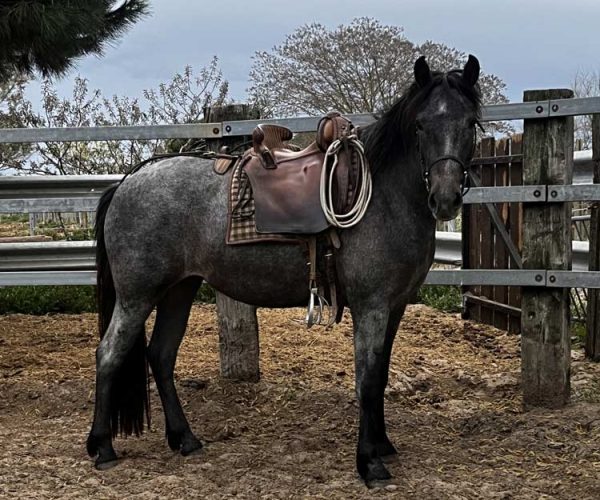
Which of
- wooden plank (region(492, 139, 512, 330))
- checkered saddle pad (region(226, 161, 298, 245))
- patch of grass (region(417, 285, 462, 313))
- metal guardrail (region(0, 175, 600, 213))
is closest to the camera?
checkered saddle pad (region(226, 161, 298, 245))

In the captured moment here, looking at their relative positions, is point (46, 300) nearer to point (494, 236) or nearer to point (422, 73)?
point (494, 236)

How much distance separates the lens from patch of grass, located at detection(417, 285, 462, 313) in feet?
24.5

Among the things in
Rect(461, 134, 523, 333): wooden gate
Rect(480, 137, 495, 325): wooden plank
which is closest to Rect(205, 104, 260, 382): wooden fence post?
Rect(461, 134, 523, 333): wooden gate

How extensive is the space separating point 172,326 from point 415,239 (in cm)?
152

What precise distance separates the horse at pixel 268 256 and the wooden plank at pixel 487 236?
310cm

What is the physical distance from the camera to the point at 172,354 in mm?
3896

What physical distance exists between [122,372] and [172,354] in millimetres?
291

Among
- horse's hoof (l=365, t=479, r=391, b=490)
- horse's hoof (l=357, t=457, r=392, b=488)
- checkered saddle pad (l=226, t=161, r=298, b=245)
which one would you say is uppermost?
checkered saddle pad (l=226, t=161, r=298, b=245)

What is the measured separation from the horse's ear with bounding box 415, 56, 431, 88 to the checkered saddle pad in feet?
3.16

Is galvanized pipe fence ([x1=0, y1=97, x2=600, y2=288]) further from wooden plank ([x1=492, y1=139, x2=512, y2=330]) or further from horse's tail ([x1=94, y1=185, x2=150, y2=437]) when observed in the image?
wooden plank ([x1=492, y1=139, x2=512, y2=330])

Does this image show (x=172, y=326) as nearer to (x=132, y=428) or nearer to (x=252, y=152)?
(x=132, y=428)

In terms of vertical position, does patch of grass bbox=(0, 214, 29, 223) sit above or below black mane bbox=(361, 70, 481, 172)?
above

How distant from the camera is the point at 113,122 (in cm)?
1812

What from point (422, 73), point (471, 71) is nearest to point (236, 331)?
point (422, 73)
